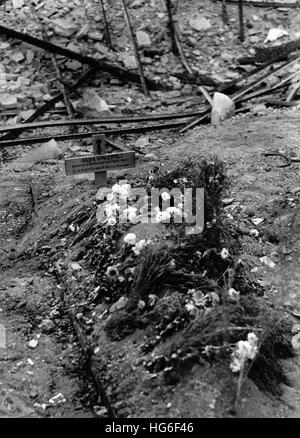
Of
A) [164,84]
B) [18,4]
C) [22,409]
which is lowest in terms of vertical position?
[22,409]

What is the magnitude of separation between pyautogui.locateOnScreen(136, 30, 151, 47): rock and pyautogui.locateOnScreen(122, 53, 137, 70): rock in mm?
377

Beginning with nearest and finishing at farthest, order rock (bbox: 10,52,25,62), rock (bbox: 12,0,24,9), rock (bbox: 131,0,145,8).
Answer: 1. rock (bbox: 10,52,25,62)
2. rock (bbox: 12,0,24,9)
3. rock (bbox: 131,0,145,8)

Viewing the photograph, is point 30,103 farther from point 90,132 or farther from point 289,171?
point 289,171

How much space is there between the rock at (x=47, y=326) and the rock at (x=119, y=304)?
46 cm

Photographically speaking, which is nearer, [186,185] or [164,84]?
[186,185]

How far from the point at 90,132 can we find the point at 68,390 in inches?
188

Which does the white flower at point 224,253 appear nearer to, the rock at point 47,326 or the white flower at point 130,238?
the white flower at point 130,238

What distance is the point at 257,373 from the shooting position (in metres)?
3.39

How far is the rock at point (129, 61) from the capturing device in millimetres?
9633

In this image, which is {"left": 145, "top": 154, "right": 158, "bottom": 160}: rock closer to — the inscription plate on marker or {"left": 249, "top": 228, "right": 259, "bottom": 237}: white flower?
the inscription plate on marker

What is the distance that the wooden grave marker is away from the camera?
17.4 ft

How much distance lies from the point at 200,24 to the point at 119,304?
7.77m

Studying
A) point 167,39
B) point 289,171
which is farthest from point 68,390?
point 167,39

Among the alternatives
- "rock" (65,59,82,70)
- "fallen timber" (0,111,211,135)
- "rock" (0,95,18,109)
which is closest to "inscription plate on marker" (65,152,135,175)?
"fallen timber" (0,111,211,135)
